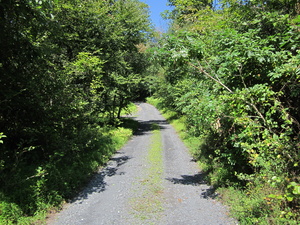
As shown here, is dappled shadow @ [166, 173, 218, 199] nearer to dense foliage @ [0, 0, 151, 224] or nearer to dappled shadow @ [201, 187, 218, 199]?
dappled shadow @ [201, 187, 218, 199]

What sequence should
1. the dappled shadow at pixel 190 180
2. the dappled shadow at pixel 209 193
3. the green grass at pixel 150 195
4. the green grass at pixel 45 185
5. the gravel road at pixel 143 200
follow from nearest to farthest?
the green grass at pixel 45 185
the gravel road at pixel 143 200
the green grass at pixel 150 195
the dappled shadow at pixel 209 193
the dappled shadow at pixel 190 180

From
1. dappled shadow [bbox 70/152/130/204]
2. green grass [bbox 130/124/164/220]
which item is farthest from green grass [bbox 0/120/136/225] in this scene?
green grass [bbox 130/124/164/220]

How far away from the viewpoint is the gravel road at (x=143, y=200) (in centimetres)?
505

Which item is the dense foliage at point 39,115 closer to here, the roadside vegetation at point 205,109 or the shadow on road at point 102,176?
the roadside vegetation at point 205,109

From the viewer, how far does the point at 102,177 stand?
822 centimetres

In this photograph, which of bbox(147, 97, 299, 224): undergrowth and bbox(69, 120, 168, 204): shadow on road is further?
bbox(69, 120, 168, 204): shadow on road

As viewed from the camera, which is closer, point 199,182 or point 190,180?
point 199,182

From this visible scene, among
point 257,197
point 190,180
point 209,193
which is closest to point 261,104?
point 257,197

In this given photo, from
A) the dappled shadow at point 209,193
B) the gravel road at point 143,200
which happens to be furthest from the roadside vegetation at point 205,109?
the gravel road at point 143,200

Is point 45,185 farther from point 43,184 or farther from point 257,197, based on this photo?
point 257,197

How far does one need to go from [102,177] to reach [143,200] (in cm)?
269

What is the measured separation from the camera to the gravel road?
5055 millimetres

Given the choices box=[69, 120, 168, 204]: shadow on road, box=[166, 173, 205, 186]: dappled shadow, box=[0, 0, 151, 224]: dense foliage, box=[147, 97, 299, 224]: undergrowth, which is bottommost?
box=[166, 173, 205, 186]: dappled shadow

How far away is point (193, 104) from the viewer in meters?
5.57
